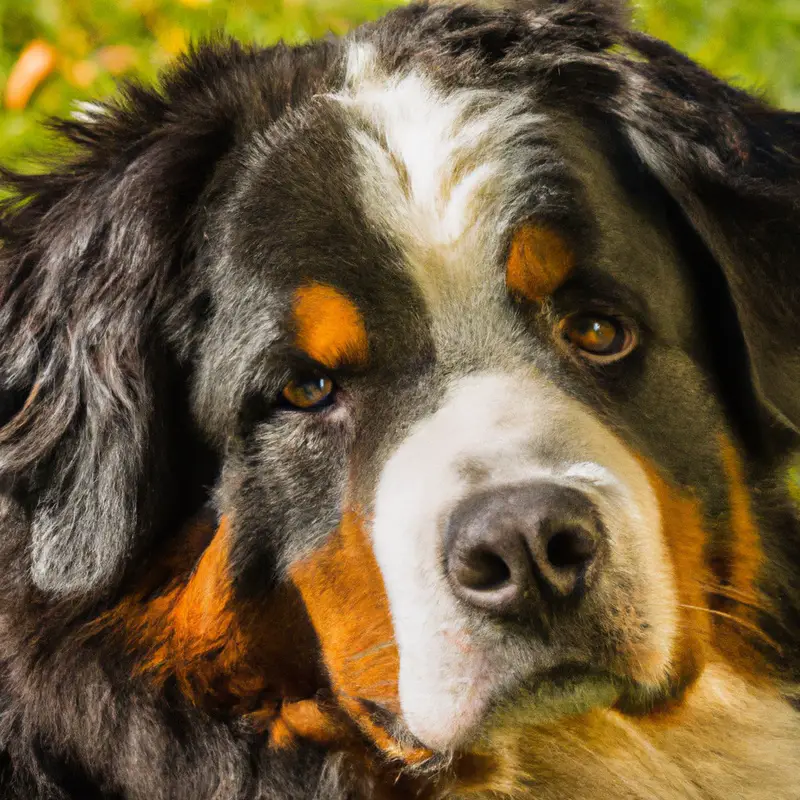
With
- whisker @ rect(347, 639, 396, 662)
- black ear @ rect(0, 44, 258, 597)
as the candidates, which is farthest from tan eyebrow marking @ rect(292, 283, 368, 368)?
whisker @ rect(347, 639, 396, 662)

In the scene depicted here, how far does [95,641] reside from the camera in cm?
283

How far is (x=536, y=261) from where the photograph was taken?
2703 millimetres

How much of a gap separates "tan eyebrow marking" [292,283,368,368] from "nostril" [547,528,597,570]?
636 mm

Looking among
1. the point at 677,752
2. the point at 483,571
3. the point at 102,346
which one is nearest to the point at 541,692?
the point at 483,571

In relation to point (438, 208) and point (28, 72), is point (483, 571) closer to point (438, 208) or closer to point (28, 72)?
point (438, 208)

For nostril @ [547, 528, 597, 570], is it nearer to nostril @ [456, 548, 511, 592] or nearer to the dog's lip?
nostril @ [456, 548, 511, 592]

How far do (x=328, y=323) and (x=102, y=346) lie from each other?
1.78ft

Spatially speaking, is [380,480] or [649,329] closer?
[380,480]

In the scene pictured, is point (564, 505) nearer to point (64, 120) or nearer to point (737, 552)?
point (737, 552)

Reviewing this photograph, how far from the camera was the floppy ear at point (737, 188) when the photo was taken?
9.50 feet

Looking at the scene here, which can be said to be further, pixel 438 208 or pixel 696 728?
pixel 696 728

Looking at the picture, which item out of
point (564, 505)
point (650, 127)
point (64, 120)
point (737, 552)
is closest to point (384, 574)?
point (564, 505)

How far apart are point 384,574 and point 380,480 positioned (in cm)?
21

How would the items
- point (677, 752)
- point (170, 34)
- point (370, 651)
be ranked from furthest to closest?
point (170, 34) → point (677, 752) → point (370, 651)
